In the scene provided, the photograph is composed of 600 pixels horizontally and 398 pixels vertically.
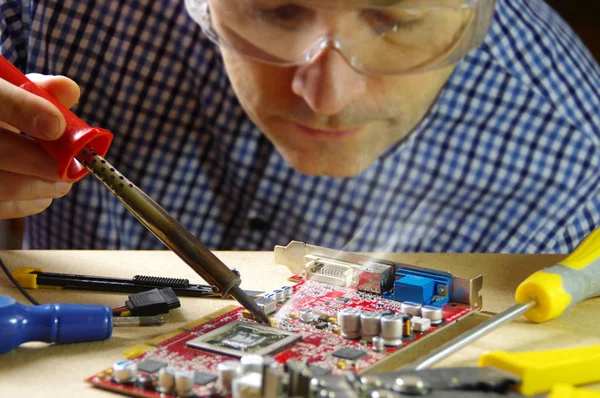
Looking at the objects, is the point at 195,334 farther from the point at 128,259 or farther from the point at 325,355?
the point at 128,259

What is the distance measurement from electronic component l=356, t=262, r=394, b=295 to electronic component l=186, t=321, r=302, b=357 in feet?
0.61

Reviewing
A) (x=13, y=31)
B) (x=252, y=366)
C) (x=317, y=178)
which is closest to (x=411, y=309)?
(x=252, y=366)

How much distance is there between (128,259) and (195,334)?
38cm

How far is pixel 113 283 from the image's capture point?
3.61ft

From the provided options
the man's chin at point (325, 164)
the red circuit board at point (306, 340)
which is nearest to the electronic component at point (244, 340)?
the red circuit board at point (306, 340)

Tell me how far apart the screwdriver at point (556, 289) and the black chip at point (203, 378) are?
32 cm

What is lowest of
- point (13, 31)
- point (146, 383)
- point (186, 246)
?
point (146, 383)

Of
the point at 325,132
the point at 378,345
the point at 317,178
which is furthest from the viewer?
the point at 317,178

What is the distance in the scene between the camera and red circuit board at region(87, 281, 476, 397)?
0.82 meters

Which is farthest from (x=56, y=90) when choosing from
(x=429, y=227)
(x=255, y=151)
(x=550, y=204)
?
(x=550, y=204)

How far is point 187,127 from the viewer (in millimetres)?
1839

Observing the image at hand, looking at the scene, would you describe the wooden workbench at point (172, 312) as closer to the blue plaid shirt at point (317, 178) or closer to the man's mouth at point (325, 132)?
the man's mouth at point (325, 132)

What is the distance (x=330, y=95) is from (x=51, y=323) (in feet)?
1.70

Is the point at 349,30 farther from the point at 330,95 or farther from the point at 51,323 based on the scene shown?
the point at 51,323
